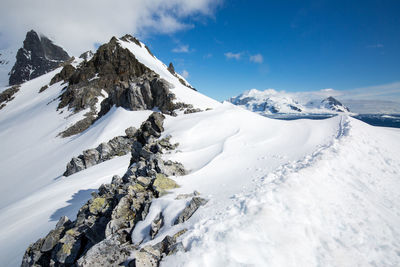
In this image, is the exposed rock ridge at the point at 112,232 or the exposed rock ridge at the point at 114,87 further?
the exposed rock ridge at the point at 114,87

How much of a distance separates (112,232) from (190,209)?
3.13 metres

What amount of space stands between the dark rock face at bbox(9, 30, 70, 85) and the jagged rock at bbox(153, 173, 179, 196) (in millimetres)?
214694

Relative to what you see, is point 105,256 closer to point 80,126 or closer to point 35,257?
point 35,257

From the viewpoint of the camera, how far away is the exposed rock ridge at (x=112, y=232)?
4.67m

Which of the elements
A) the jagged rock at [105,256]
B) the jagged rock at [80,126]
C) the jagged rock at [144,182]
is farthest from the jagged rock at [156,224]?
the jagged rock at [80,126]

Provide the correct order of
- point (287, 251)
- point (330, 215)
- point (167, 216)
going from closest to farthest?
1. point (287, 251)
2. point (330, 215)
3. point (167, 216)

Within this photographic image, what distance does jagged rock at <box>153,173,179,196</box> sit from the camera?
771 centimetres

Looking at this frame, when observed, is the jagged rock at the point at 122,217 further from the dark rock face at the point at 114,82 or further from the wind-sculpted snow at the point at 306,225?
the dark rock face at the point at 114,82

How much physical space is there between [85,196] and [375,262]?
15297mm

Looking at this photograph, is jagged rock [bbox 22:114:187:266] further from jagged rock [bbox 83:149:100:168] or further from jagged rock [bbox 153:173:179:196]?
jagged rock [bbox 83:149:100:168]

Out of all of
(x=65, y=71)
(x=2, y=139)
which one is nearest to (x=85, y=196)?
(x=2, y=139)

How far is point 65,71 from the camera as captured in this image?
64.1m

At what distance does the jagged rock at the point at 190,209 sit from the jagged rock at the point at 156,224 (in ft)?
2.34

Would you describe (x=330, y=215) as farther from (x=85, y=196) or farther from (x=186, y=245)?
(x=85, y=196)
